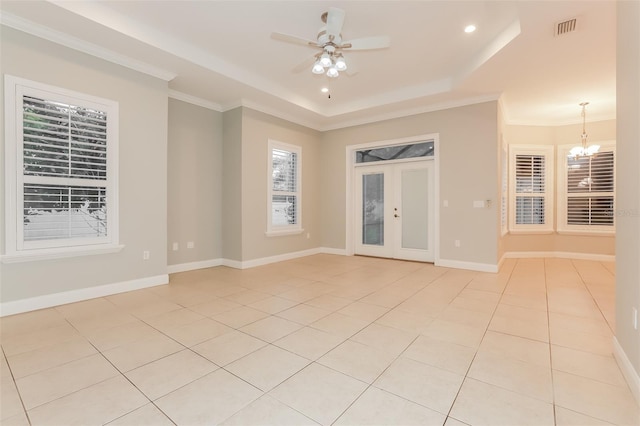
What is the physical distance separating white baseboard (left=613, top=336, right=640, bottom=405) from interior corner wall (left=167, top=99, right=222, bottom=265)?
5.31 meters

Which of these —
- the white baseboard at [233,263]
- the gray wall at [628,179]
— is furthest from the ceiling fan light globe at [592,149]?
the white baseboard at [233,263]

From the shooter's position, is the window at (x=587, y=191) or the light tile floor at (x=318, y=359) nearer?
the light tile floor at (x=318, y=359)

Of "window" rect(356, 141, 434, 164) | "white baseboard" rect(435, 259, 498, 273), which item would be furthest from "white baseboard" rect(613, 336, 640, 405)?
"window" rect(356, 141, 434, 164)

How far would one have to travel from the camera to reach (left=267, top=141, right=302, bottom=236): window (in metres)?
5.81

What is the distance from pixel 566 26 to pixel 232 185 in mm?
5004

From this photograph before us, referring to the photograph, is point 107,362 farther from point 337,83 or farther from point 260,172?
point 337,83

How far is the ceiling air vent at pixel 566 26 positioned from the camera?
2971mm

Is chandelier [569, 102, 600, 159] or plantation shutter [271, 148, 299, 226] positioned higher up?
chandelier [569, 102, 600, 159]

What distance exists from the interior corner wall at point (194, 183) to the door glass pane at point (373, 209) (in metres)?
3.13

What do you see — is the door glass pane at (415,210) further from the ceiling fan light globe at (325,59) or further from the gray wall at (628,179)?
the gray wall at (628,179)

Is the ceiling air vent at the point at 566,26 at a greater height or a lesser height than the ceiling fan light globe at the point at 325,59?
greater

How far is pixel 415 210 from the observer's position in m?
5.96

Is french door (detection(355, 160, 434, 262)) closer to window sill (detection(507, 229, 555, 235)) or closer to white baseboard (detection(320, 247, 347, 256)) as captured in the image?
white baseboard (detection(320, 247, 347, 256))

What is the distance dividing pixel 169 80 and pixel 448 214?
16.6 ft
